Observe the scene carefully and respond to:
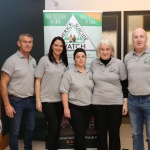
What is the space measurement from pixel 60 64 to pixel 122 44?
2.08 m

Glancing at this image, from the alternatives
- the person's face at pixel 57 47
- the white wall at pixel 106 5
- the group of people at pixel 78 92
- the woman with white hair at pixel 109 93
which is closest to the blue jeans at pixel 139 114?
the group of people at pixel 78 92

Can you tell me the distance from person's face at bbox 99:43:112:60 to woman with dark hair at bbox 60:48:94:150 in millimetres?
214

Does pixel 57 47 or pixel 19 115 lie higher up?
pixel 57 47

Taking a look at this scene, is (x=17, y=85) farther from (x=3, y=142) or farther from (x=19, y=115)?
(x=3, y=142)

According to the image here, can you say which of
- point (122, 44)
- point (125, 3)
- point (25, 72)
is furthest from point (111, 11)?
point (25, 72)

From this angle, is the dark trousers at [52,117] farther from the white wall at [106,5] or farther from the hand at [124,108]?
the white wall at [106,5]

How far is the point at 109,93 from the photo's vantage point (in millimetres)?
2262

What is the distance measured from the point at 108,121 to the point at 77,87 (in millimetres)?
504

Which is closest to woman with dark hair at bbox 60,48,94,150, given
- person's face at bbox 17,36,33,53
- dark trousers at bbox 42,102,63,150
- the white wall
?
dark trousers at bbox 42,102,63,150

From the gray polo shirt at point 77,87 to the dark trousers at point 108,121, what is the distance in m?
0.15

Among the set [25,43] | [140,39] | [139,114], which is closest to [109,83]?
[139,114]

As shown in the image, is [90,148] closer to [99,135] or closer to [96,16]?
[99,135]

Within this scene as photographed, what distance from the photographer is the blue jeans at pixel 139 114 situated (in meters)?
2.15

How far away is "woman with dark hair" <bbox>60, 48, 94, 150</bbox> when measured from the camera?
2.32 meters
